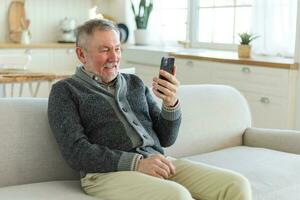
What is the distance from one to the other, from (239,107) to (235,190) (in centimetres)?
116

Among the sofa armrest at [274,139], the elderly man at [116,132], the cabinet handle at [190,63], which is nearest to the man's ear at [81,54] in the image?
the elderly man at [116,132]

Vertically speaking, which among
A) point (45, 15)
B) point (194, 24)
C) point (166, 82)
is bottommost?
point (166, 82)

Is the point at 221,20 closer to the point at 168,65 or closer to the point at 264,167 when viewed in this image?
the point at 264,167

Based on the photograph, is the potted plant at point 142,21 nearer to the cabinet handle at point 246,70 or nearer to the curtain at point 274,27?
the curtain at point 274,27

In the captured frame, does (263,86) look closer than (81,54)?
No

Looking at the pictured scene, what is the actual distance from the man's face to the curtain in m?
2.49

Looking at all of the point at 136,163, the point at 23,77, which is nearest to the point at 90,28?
the point at 136,163

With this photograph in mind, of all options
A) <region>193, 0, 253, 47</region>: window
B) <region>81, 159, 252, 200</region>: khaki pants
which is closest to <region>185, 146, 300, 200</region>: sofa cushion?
<region>81, 159, 252, 200</region>: khaki pants

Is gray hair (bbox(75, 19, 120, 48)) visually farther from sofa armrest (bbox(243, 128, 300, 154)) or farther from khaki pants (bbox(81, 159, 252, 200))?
sofa armrest (bbox(243, 128, 300, 154))

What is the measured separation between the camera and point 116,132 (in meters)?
1.84

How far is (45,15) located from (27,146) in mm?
3929

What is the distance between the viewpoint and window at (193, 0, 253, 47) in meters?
4.68

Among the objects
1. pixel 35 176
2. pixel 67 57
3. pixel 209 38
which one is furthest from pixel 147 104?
pixel 67 57

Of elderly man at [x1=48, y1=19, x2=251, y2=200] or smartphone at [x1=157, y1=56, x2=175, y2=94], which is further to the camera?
smartphone at [x1=157, y1=56, x2=175, y2=94]
